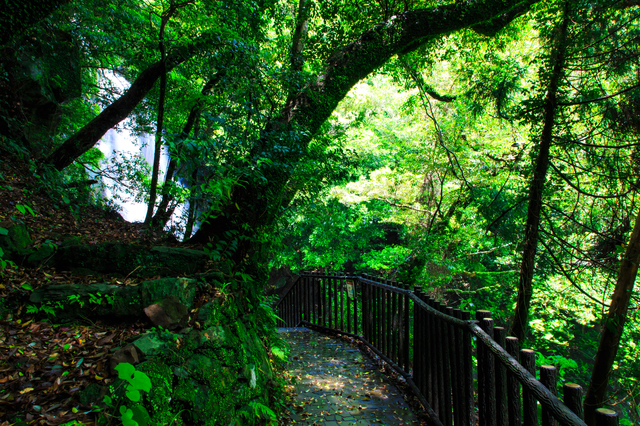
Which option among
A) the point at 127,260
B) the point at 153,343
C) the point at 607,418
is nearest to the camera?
the point at 607,418

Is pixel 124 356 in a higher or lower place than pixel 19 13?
lower

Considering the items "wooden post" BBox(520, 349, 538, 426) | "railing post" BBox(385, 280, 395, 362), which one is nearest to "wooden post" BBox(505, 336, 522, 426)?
"wooden post" BBox(520, 349, 538, 426)

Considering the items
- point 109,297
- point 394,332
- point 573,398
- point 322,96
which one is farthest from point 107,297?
A: point 322,96

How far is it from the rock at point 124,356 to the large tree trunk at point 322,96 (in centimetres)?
171

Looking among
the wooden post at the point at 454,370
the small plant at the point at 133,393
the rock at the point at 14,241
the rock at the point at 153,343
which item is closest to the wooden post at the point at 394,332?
the wooden post at the point at 454,370

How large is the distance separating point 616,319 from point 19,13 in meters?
7.18

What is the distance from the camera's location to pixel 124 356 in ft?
6.55

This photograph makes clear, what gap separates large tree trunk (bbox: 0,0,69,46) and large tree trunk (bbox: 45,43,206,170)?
199 centimetres

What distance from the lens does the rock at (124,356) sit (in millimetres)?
1954

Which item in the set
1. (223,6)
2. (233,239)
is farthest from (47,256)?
(223,6)

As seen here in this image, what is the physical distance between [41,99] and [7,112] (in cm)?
98

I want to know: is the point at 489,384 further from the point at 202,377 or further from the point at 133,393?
the point at 133,393

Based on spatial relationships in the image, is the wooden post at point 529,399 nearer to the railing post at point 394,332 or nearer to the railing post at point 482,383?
the railing post at point 482,383

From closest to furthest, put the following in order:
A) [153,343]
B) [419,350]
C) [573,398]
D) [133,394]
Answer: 1. [573,398]
2. [133,394]
3. [153,343]
4. [419,350]
